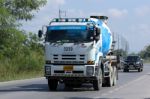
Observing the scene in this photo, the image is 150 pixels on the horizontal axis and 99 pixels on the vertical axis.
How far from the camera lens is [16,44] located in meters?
43.9

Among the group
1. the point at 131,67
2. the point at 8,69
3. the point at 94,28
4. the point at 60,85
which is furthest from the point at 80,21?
the point at 131,67

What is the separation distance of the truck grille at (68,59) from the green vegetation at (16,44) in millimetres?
15183

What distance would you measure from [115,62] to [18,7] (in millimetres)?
17091

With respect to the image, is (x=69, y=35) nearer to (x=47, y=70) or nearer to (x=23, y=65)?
(x=47, y=70)

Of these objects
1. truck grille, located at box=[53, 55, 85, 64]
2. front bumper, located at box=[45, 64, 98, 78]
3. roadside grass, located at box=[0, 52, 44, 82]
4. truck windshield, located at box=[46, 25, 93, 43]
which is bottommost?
roadside grass, located at box=[0, 52, 44, 82]

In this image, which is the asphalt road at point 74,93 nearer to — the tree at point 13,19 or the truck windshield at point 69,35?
the truck windshield at point 69,35

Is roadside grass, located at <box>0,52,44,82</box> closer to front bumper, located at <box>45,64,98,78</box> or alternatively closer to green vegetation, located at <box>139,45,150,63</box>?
front bumper, located at <box>45,64,98,78</box>

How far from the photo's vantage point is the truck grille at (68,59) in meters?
24.0

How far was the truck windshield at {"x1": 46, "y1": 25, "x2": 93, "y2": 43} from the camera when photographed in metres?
24.1

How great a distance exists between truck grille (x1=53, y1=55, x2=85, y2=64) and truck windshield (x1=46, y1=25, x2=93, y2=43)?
2.22 feet

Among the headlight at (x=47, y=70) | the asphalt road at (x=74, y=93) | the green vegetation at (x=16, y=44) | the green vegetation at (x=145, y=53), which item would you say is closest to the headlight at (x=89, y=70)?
the asphalt road at (x=74, y=93)

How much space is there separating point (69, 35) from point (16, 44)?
20.2m

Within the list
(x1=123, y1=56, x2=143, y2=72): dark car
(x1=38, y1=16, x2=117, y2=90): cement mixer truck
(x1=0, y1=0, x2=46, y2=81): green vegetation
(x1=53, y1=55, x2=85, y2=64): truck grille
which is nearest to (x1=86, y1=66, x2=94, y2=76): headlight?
(x1=38, y1=16, x2=117, y2=90): cement mixer truck

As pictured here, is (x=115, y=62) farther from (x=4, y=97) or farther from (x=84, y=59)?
(x=4, y=97)
